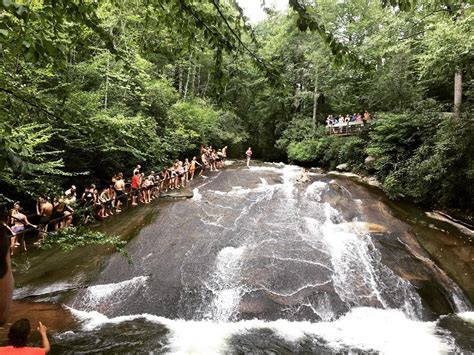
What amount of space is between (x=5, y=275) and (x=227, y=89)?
49.8 ft

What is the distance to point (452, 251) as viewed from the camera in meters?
10.6

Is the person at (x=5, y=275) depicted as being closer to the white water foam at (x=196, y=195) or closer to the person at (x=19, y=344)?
the person at (x=19, y=344)

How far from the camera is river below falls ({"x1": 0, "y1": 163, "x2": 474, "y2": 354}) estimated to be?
7.11m

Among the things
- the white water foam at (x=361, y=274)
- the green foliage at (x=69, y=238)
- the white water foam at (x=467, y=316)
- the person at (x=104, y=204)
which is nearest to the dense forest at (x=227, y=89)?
the green foliage at (x=69, y=238)

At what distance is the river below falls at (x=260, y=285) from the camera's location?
7.11 m

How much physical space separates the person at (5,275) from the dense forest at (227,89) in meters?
0.45

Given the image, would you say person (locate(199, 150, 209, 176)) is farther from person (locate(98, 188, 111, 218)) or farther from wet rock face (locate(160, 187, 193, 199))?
person (locate(98, 188, 111, 218))

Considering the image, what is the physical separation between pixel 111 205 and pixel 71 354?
26.4ft

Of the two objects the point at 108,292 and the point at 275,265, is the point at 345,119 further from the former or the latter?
the point at 108,292

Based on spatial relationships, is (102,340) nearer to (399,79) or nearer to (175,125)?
(175,125)

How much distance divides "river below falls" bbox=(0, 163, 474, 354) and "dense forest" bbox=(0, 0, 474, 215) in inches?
101

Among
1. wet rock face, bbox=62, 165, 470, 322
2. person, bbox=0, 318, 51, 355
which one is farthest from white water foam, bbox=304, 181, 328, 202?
person, bbox=0, 318, 51, 355

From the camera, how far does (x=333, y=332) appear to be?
747 centimetres

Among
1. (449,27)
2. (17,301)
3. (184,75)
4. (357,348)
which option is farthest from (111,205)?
(184,75)
